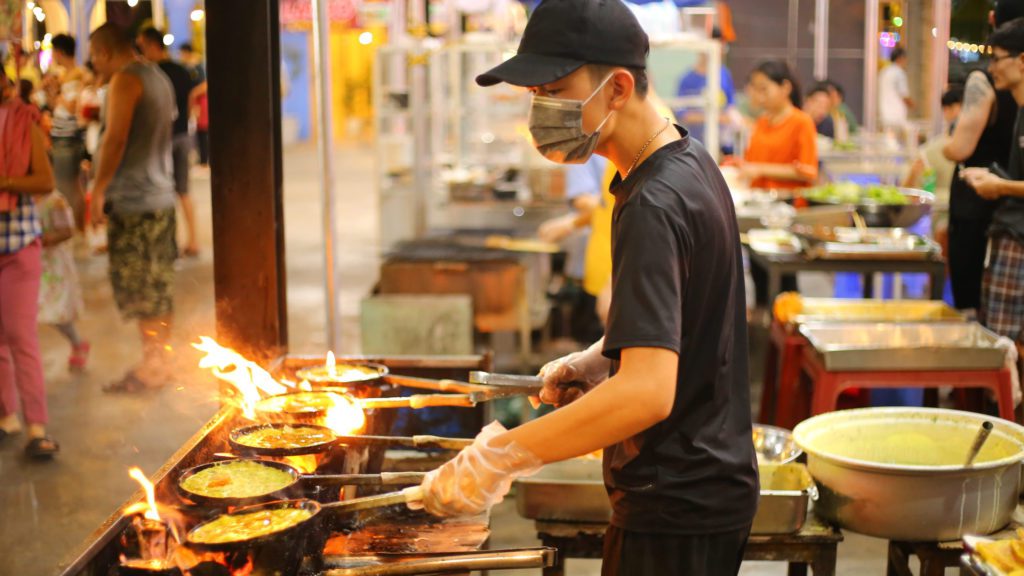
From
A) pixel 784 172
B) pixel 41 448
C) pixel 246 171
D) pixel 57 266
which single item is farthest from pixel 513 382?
pixel 784 172

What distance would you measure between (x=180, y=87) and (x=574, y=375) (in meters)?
9.00

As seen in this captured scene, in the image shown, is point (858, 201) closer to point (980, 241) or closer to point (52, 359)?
point (980, 241)

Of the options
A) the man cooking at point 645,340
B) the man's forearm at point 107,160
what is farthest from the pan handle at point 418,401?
the man's forearm at point 107,160

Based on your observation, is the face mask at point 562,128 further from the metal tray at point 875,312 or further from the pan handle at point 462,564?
the metal tray at point 875,312

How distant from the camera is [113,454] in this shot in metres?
6.29

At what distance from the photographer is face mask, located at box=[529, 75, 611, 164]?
2.20m

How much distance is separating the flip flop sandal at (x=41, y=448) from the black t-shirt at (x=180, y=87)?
508 centimetres

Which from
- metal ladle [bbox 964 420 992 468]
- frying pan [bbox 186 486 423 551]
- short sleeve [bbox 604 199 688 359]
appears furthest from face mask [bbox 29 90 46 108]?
metal ladle [bbox 964 420 992 468]

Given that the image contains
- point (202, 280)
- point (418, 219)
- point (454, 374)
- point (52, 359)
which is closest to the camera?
point (454, 374)

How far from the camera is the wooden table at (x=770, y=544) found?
320 centimetres

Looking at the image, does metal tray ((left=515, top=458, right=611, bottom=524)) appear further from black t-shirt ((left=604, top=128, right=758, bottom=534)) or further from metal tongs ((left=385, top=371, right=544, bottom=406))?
black t-shirt ((left=604, top=128, right=758, bottom=534))

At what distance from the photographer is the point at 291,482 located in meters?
2.55

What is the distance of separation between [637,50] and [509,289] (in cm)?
498

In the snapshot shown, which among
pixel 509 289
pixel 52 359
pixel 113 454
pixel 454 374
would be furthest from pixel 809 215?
pixel 52 359
